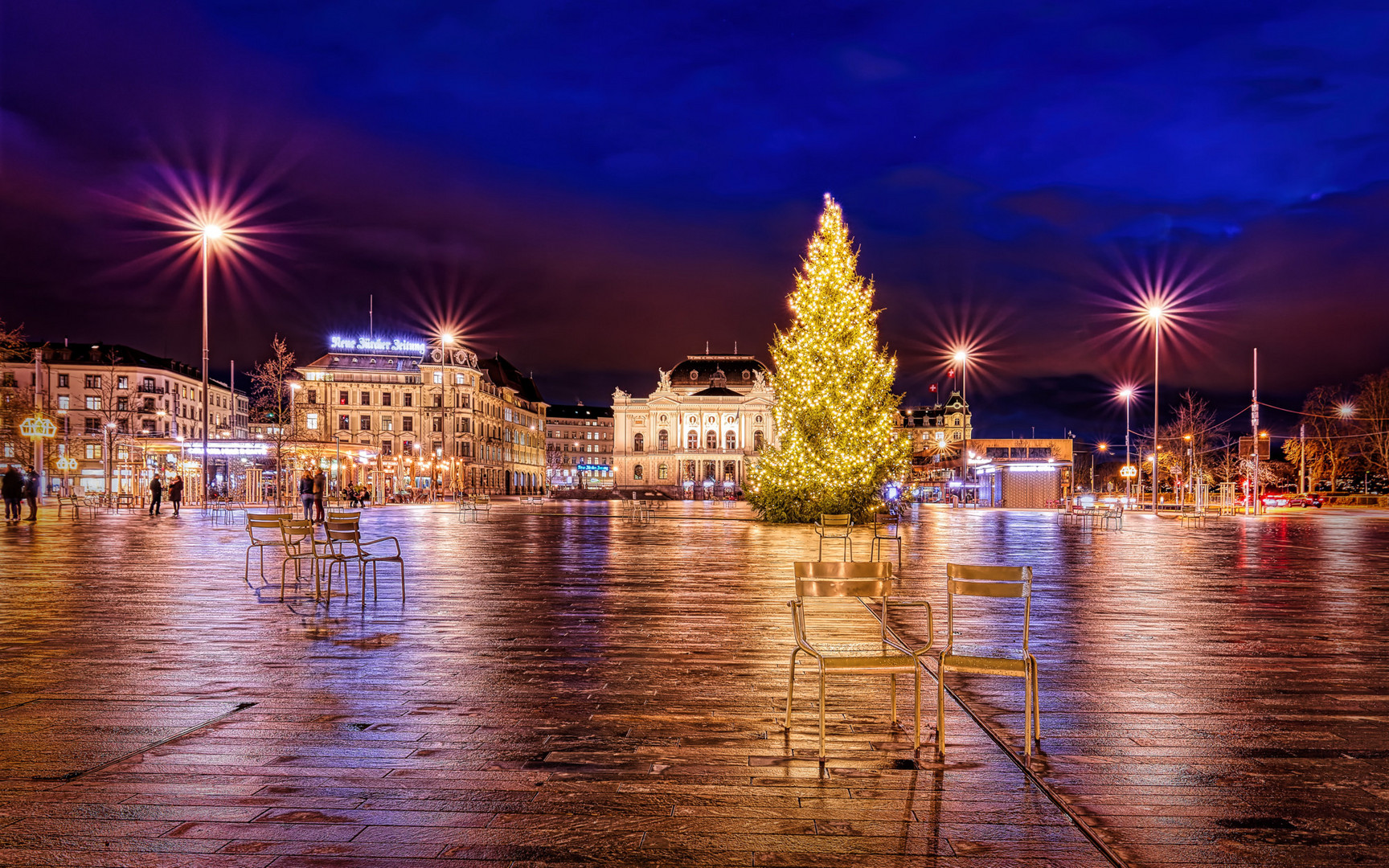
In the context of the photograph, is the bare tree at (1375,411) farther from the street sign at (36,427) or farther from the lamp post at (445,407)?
the street sign at (36,427)

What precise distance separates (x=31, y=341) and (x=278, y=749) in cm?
11919

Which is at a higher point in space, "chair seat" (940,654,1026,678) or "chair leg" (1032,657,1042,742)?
"chair seat" (940,654,1026,678)

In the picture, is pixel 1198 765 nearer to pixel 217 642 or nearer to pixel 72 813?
pixel 72 813

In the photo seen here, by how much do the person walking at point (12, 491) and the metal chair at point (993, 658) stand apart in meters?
34.8

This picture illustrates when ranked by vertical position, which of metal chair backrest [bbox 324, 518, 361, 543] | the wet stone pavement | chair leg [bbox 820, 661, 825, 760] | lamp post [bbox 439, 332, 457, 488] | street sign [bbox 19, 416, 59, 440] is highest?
lamp post [bbox 439, 332, 457, 488]

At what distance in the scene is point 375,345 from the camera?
8875 cm

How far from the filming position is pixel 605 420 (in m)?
164

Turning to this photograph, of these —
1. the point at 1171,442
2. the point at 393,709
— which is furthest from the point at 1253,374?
the point at 393,709

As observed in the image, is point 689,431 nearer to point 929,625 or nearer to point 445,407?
point 445,407

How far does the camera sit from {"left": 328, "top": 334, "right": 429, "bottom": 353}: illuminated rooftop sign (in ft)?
287

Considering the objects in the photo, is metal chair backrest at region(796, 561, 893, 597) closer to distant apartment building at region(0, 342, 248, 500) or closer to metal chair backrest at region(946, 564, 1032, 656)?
metal chair backrest at region(946, 564, 1032, 656)

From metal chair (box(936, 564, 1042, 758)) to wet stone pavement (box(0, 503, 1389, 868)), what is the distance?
0.58 feet

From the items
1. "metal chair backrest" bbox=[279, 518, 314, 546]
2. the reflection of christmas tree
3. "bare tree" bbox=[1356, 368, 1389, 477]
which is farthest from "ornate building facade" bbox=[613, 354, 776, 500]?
"metal chair backrest" bbox=[279, 518, 314, 546]

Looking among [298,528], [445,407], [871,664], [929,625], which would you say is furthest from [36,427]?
[445,407]
